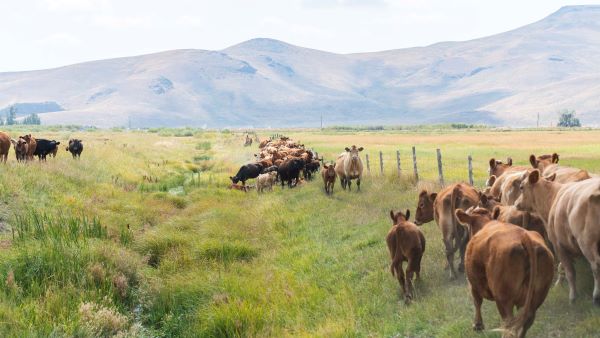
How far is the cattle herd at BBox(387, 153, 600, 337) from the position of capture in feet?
22.2

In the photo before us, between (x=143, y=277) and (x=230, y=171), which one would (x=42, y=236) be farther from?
(x=230, y=171)

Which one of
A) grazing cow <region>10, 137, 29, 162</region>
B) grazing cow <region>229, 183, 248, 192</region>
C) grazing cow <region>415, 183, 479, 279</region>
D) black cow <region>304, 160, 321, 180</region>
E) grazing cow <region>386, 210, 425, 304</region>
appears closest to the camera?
grazing cow <region>386, 210, 425, 304</region>

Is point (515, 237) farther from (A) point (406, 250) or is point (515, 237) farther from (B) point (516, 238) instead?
(A) point (406, 250)

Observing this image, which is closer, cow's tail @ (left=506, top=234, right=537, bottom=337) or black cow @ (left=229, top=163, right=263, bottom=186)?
cow's tail @ (left=506, top=234, right=537, bottom=337)

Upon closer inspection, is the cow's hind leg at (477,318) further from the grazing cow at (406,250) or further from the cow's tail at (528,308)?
the grazing cow at (406,250)

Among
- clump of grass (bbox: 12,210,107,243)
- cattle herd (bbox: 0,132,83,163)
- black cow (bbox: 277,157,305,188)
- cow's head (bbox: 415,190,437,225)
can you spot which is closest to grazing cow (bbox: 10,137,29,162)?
cattle herd (bbox: 0,132,83,163)

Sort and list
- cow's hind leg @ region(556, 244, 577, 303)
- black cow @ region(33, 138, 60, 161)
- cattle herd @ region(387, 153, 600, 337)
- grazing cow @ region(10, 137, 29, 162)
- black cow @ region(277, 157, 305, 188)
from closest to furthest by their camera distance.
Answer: cattle herd @ region(387, 153, 600, 337)
cow's hind leg @ region(556, 244, 577, 303)
black cow @ region(277, 157, 305, 188)
grazing cow @ region(10, 137, 29, 162)
black cow @ region(33, 138, 60, 161)

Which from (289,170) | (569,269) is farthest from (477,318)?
(289,170)

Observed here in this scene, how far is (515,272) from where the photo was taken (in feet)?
22.3

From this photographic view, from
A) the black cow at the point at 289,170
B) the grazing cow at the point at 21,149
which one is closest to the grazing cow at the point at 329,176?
the black cow at the point at 289,170

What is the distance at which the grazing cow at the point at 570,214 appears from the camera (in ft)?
25.2

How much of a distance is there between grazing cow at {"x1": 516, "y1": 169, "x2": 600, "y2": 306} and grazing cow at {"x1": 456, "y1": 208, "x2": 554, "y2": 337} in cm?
101

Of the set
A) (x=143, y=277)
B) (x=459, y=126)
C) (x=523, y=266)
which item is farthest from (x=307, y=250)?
(x=459, y=126)

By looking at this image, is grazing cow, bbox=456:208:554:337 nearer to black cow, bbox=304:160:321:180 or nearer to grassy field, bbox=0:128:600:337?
grassy field, bbox=0:128:600:337
